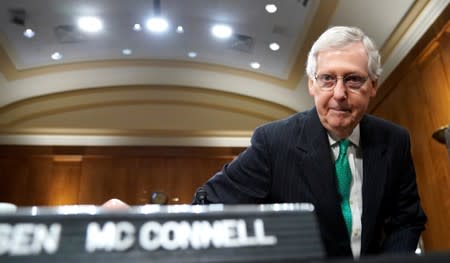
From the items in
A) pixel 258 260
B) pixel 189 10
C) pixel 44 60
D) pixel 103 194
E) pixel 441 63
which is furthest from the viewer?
pixel 103 194

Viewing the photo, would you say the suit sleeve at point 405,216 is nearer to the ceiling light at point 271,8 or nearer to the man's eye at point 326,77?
the man's eye at point 326,77

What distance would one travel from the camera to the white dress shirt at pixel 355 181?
1.19m

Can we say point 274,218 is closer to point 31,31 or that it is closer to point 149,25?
point 149,25

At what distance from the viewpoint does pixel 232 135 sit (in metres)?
7.70

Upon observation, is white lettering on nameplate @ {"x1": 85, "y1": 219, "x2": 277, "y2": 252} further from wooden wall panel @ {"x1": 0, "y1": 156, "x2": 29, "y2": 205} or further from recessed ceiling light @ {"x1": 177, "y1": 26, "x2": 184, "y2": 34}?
wooden wall panel @ {"x1": 0, "y1": 156, "x2": 29, "y2": 205}

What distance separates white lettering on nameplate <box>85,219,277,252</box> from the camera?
0.51 meters

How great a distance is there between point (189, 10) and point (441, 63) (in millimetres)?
2721

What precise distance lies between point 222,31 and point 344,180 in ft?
16.1

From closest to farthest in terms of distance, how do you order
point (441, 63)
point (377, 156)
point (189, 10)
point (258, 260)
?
point (258, 260)
point (377, 156)
point (441, 63)
point (189, 10)

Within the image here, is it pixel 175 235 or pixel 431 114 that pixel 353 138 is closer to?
pixel 175 235

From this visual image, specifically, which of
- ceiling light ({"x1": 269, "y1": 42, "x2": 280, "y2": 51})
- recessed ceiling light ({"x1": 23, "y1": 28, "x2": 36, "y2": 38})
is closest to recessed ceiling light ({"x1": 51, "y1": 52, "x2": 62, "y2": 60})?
recessed ceiling light ({"x1": 23, "y1": 28, "x2": 36, "y2": 38})

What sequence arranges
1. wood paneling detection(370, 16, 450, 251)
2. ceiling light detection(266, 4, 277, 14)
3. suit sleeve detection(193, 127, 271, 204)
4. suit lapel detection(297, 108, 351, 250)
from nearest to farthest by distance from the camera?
suit lapel detection(297, 108, 351, 250) < suit sleeve detection(193, 127, 271, 204) < wood paneling detection(370, 16, 450, 251) < ceiling light detection(266, 4, 277, 14)

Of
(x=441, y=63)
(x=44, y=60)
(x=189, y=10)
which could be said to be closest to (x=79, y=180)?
Answer: (x=44, y=60)

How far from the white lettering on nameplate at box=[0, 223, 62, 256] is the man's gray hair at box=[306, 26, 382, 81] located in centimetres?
88
